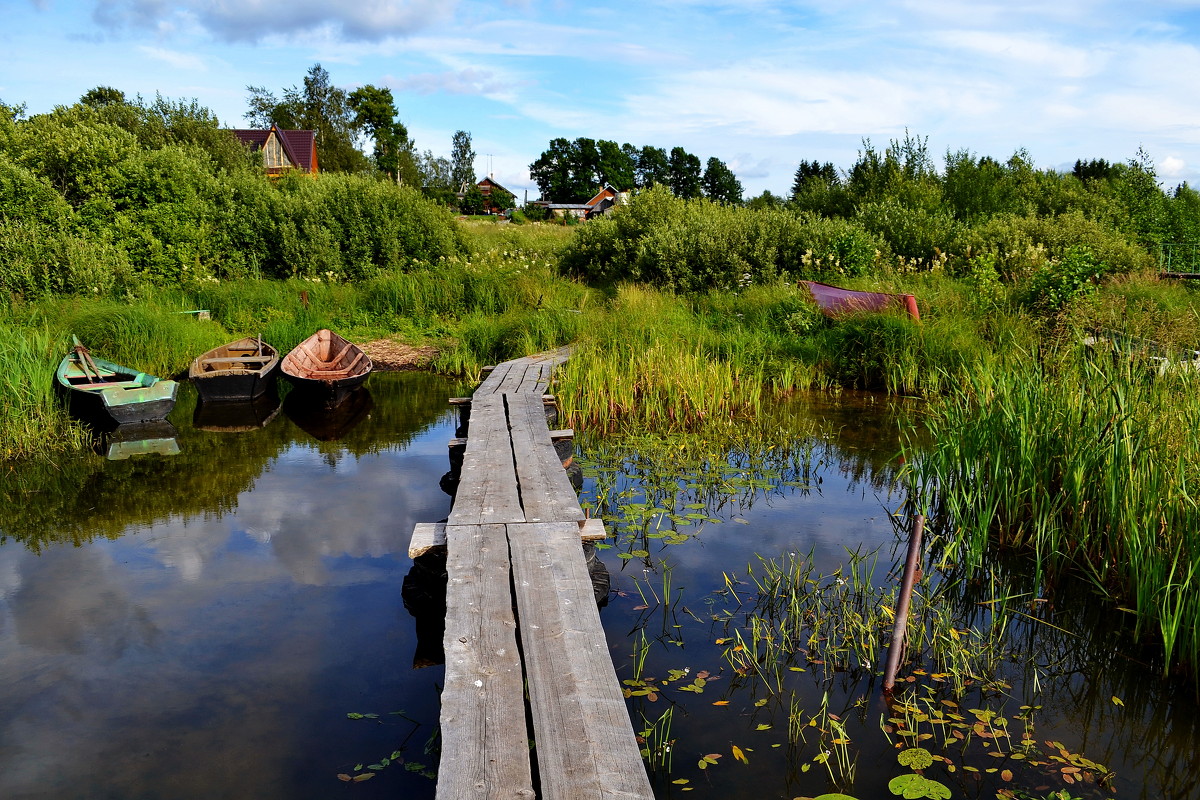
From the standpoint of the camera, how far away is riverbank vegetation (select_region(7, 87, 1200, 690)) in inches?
205

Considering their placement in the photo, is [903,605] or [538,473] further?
[538,473]

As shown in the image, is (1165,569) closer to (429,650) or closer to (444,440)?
(429,650)

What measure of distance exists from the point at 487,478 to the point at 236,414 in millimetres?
6946

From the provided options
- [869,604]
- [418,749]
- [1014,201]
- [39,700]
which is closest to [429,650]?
[418,749]

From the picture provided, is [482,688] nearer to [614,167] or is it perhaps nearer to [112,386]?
[112,386]

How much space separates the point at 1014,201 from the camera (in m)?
20.7

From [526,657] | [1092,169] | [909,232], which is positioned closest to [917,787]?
[526,657]

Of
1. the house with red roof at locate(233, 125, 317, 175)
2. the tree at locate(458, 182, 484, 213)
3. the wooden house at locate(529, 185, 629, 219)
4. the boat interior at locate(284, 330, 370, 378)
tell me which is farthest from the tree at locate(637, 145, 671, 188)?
the boat interior at locate(284, 330, 370, 378)

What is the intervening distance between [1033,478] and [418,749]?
13.7ft

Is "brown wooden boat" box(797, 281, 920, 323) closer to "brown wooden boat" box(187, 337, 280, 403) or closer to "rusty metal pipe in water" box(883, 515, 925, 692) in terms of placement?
"rusty metal pipe in water" box(883, 515, 925, 692)

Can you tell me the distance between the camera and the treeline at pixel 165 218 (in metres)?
15.2

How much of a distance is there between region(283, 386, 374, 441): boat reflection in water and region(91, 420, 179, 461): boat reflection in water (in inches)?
62.0

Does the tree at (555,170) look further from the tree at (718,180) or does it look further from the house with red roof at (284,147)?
the house with red roof at (284,147)

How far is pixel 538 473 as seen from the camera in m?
5.95
